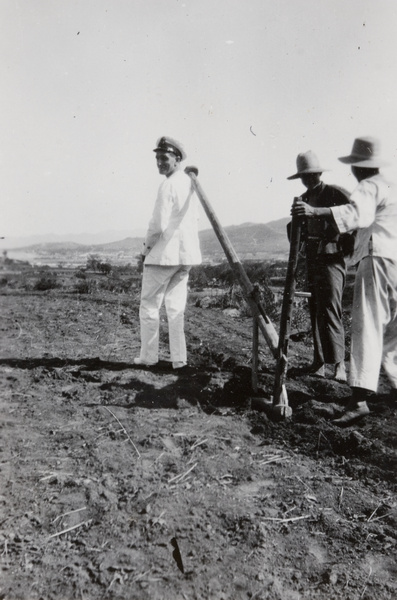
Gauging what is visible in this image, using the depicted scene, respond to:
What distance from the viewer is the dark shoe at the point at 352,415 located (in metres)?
3.23

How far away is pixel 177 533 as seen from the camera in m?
2.10

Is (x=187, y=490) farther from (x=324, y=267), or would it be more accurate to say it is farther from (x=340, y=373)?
(x=324, y=267)

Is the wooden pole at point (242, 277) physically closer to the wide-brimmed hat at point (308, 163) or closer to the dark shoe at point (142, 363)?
the wide-brimmed hat at point (308, 163)

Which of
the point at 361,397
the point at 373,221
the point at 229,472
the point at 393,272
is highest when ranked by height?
the point at 373,221

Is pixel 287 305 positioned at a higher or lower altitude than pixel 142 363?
higher

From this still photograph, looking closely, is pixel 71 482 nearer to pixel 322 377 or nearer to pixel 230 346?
pixel 322 377

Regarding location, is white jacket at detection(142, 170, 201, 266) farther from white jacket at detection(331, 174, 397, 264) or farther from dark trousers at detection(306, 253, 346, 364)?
white jacket at detection(331, 174, 397, 264)

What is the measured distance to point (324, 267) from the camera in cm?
428

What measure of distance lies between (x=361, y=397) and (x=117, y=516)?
1851mm

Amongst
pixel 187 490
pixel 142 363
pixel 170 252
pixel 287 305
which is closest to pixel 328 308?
pixel 287 305

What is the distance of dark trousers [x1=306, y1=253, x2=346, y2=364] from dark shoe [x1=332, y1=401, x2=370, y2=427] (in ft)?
3.11

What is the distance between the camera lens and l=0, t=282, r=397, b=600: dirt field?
1855 mm

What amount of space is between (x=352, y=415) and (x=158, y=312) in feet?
6.54

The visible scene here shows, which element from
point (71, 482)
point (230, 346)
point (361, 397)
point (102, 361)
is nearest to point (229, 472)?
point (71, 482)
